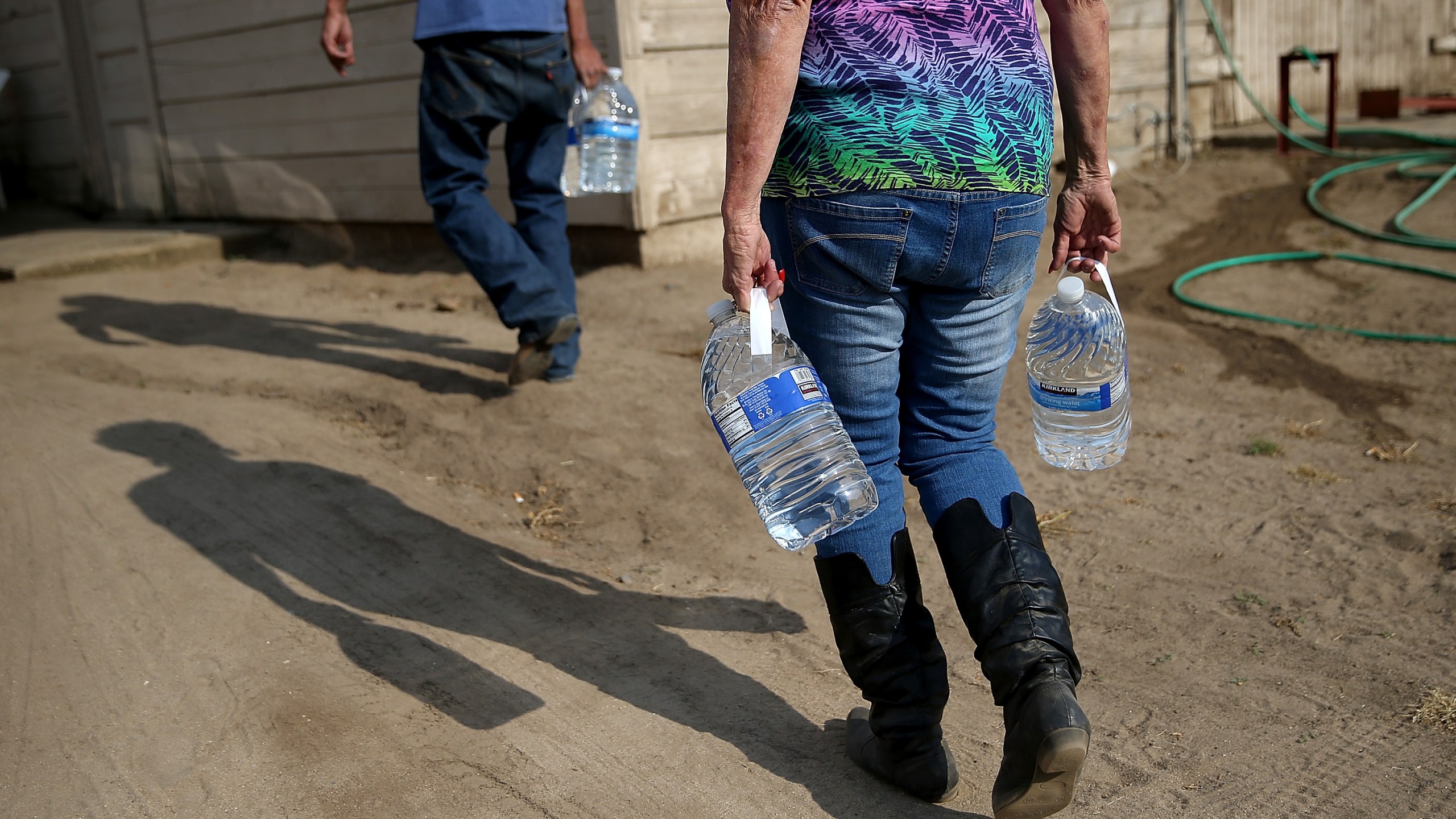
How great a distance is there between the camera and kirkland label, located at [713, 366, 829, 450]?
6.18 feet

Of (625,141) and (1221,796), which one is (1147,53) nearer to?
(625,141)

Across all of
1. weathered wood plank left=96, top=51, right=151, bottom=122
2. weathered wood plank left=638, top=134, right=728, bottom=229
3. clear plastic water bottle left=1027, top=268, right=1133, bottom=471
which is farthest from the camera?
weathered wood plank left=96, top=51, right=151, bottom=122

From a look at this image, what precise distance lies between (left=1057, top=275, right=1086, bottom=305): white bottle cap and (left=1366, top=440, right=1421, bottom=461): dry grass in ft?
7.34

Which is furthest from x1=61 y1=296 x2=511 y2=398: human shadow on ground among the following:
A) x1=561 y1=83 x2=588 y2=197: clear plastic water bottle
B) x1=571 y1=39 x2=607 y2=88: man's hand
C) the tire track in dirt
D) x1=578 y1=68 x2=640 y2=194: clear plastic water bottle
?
the tire track in dirt

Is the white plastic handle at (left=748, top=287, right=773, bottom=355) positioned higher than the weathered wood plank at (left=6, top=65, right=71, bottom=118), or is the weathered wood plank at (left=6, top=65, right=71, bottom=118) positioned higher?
the weathered wood plank at (left=6, top=65, right=71, bottom=118)

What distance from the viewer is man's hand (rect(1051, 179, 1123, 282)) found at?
6.96ft

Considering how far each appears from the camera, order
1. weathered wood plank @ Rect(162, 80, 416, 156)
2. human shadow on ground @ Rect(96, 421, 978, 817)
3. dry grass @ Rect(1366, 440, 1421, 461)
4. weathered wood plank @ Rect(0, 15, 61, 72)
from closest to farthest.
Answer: human shadow on ground @ Rect(96, 421, 978, 817) < dry grass @ Rect(1366, 440, 1421, 461) < weathered wood plank @ Rect(162, 80, 416, 156) < weathered wood plank @ Rect(0, 15, 61, 72)

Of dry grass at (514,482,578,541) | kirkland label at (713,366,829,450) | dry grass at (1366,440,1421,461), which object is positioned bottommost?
dry grass at (1366,440,1421,461)

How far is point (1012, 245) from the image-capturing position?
195 cm

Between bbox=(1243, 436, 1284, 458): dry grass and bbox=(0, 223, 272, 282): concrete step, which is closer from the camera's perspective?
bbox=(1243, 436, 1284, 458): dry grass

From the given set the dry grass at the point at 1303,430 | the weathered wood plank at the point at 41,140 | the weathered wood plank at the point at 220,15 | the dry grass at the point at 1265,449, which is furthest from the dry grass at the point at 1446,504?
the weathered wood plank at the point at 41,140

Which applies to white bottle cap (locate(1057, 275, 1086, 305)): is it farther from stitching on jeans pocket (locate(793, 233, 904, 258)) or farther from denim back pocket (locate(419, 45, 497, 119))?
denim back pocket (locate(419, 45, 497, 119))

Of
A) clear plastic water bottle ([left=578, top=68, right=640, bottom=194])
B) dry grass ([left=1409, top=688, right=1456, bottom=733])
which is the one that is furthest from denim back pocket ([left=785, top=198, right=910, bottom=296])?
clear plastic water bottle ([left=578, top=68, right=640, bottom=194])

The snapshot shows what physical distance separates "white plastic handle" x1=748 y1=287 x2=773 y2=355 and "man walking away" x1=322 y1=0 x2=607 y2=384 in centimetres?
235
